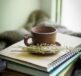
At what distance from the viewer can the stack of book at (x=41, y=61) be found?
0.81m

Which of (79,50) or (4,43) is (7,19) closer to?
(4,43)

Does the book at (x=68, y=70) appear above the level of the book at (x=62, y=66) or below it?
below

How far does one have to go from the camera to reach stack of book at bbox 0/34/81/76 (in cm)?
81

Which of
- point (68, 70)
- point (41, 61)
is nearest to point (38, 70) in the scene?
point (41, 61)

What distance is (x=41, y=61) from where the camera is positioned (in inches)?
33.2

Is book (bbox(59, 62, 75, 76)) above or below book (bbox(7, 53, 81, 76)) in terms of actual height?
below

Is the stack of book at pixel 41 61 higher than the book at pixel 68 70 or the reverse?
higher

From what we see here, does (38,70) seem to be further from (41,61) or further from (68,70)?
(68,70)

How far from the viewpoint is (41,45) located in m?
0.90

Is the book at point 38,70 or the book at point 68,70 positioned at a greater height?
the book at point 38,70

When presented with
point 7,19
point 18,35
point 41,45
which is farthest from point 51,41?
point 7,19

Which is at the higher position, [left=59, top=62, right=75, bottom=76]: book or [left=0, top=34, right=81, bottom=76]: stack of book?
[left=0, top=34, right=81, bottom=76]: stack of book

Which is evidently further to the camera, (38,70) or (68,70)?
(68,70)

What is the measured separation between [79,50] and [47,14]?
67 centimetres
